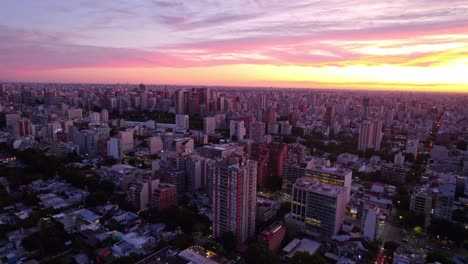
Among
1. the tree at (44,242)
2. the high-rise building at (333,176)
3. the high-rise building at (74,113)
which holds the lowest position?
the tree at (44,242)

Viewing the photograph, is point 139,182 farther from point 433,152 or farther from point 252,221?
point 433,152

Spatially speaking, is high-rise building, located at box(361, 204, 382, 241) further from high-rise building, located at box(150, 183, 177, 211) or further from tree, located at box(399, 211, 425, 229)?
high-rise building, located at box(150, 183, 177, 211)

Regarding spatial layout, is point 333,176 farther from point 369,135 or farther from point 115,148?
point 115,148

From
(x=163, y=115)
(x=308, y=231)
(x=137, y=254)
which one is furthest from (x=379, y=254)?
(x=163, y=115)

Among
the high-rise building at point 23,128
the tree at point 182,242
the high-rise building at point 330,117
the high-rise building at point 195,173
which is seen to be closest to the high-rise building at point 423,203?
the tree at point 182,242

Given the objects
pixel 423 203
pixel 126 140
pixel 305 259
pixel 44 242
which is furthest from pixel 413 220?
pixel 126 140

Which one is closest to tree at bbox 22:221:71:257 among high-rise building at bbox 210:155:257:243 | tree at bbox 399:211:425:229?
high-rise building at bbox 210:155:257:243

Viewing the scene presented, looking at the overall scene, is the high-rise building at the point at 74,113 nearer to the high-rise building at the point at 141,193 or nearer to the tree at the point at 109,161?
the tree at the point at 109,161
